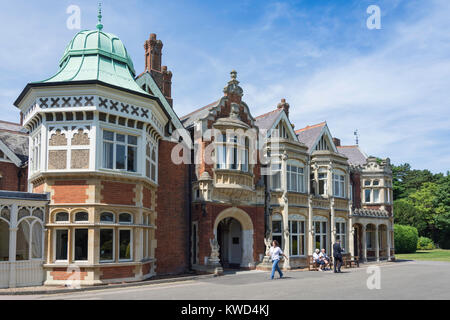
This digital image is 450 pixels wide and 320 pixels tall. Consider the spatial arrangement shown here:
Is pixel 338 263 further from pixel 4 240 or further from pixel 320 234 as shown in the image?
pixel 4 240

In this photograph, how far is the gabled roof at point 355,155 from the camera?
3984 centimetres

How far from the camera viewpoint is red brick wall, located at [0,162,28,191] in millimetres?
20969

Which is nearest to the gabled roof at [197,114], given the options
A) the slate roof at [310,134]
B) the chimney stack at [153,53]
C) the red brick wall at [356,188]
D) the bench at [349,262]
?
the chimney stack at [153,53]

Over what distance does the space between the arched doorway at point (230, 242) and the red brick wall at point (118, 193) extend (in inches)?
358

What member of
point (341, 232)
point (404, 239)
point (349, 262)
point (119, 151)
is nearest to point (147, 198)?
point (119, 151)

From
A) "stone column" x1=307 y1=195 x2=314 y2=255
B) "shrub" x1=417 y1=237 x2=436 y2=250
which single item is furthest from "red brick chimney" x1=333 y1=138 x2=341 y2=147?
"shrub" x1=417 y1=237 x2=436 y2=250

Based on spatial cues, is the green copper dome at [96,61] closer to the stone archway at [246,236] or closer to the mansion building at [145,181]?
the mansion building at [145,181]

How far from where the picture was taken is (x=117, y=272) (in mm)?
16922

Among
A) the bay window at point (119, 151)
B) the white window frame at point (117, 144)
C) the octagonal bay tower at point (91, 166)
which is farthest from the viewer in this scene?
the bay window at point (119, 151)

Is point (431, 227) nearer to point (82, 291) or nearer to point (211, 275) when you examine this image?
point (211, 275)

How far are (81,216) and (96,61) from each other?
7.08m

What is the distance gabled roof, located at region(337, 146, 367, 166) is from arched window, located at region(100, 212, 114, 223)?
2744 centimetres

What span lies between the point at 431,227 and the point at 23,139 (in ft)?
190

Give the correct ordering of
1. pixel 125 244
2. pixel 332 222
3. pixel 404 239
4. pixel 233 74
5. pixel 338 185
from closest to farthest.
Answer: pixel 125 244
pixel 233 74
pixel 332 222
pixel 338 185
pixel 404 239
